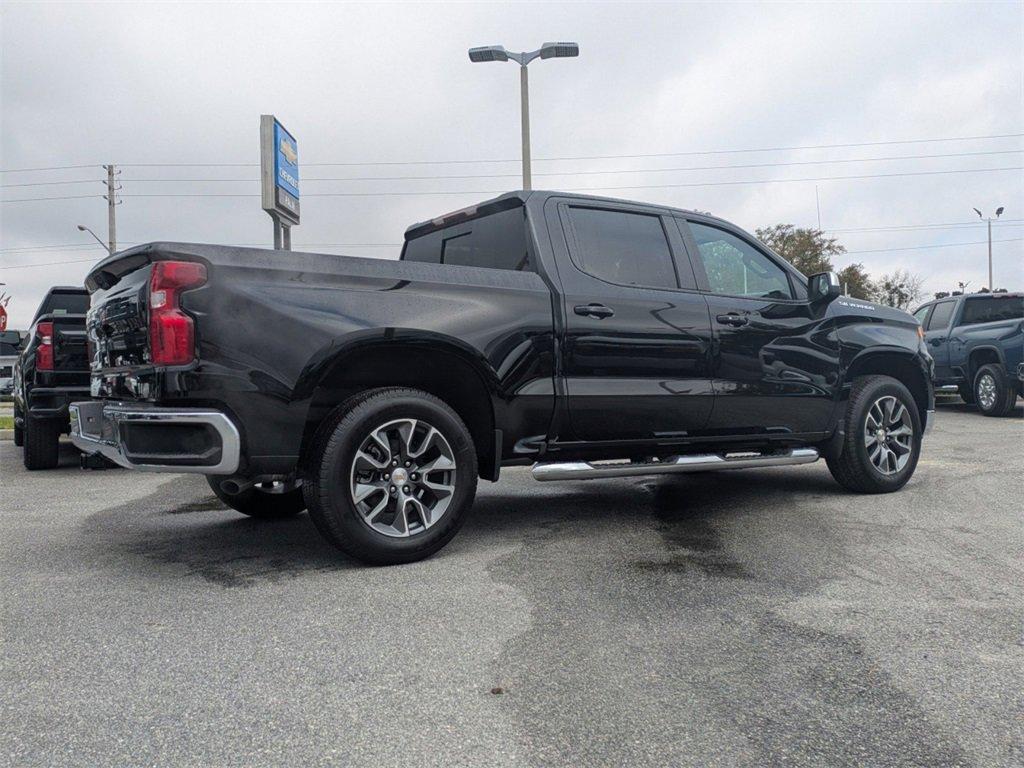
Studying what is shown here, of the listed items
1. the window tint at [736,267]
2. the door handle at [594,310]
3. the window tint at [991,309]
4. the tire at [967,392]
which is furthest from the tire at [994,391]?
the door handle at [594,310]

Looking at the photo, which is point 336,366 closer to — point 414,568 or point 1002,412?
point 414,568

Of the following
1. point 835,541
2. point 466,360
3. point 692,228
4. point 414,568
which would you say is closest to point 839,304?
point 692,228

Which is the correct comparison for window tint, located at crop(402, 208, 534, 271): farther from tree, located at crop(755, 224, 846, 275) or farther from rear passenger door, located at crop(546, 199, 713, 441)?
tree, located at crop(755, 224, 846, 275)

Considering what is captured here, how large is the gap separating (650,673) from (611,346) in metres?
2.22

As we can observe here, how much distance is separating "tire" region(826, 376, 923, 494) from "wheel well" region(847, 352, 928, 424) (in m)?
0.10

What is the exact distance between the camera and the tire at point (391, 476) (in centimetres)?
371

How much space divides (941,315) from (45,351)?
12.9 m

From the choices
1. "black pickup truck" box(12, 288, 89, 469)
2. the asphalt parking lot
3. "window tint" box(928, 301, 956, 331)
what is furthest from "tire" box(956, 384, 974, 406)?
"black pickup truck" box(12, 288, 89, 469)

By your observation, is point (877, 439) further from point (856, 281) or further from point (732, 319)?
point (856, 281)

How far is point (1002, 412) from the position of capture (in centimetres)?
1212

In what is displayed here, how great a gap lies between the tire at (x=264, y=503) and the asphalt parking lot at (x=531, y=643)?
128 millimetres

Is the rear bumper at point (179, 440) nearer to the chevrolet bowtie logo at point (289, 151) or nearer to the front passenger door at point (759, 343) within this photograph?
the front passenger door at point (759, 343)

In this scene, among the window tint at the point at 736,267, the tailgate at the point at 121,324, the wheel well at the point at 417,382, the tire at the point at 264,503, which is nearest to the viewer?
the tailgate at the point at 121,324

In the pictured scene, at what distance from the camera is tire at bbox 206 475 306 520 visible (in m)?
4.97
